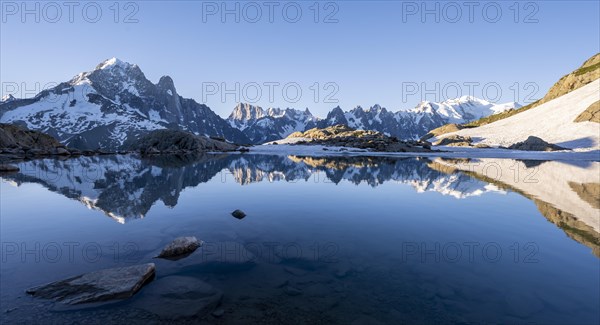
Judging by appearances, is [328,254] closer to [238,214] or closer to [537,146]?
[238,214]

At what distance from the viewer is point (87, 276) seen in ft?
23.2

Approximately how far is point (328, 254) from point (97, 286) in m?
6.16

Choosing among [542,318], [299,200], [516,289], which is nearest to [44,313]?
[542,318]

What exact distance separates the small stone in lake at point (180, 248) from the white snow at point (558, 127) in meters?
123

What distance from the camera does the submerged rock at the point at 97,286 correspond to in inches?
250

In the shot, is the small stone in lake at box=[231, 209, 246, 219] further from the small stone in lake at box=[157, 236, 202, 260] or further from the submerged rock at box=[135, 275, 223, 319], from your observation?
the submerged rock at box=[135, 275, 223, 319]

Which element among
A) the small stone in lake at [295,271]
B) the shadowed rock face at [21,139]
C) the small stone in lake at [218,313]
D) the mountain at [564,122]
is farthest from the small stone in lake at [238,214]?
the mountain at [564,122]

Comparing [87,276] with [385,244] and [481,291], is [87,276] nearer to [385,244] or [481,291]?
[385,244]

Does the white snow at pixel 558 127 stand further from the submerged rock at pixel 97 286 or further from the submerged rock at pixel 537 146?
the submerged rock at pixel 97 286

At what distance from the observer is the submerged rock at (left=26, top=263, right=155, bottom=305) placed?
6.35 metres

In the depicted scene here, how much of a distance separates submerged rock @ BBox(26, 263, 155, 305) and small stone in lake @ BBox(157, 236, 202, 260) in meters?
1.42

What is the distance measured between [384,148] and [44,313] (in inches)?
4034

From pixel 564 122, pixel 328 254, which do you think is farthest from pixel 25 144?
pixel 564 122

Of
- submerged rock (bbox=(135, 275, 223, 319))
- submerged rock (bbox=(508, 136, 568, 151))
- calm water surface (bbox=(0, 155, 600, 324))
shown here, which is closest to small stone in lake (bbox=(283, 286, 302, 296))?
calm water surface (bbox=(0, 155, 600, 324))
